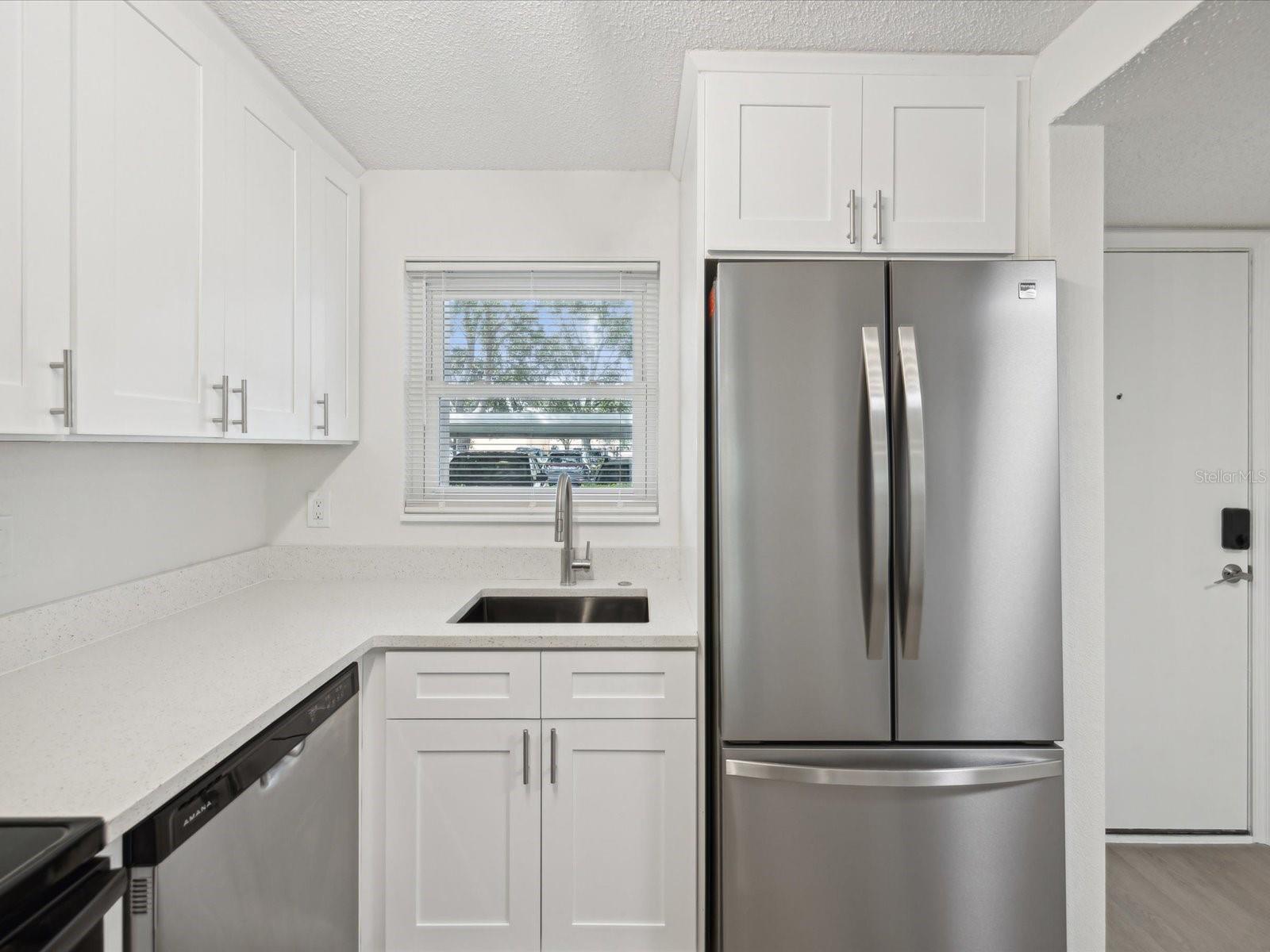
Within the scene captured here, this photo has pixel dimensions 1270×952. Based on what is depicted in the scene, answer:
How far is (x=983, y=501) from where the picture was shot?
157cm

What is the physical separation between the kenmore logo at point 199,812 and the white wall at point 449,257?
4.72 feet

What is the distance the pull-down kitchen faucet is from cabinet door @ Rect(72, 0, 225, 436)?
104 cm

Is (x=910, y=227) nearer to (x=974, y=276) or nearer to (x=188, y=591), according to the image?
(x=974, y=276)

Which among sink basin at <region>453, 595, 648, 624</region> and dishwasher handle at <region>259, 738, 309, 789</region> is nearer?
dishwasher handle at <region>259, 738, 309, 789</region>

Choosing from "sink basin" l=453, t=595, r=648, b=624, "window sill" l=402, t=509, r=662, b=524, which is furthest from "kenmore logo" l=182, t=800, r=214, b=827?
"window sill" l=402, t=509, r=662, b=524

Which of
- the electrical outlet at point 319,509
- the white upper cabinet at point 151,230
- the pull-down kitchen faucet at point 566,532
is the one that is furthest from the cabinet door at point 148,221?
the pull-down kitchen faucet at point 566,532

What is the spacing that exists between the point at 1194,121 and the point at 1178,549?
4.98 feet

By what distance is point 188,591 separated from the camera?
6.55 feet

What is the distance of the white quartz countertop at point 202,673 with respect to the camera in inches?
38.3

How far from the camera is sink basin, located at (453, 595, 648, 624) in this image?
2.29 meters

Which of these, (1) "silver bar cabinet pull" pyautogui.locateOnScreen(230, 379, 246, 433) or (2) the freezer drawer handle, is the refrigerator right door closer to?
(2) the freezer drawer handle

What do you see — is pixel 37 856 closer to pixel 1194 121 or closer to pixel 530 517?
pixel 530 517

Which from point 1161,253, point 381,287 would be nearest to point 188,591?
point 381,287

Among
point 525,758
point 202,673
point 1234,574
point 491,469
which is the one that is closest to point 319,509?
point 491,469
